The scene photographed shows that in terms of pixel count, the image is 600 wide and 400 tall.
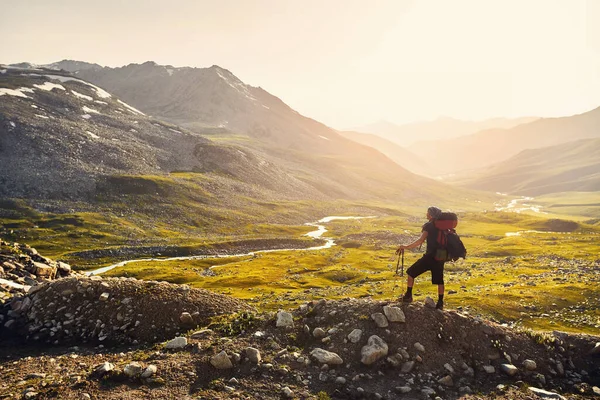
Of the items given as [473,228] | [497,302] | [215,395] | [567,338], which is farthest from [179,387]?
[473,228]

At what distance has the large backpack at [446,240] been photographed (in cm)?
1592

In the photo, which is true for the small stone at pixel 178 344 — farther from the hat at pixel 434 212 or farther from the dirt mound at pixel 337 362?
the hat at pixel 434 212

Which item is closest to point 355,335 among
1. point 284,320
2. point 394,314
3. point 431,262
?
point 394,314

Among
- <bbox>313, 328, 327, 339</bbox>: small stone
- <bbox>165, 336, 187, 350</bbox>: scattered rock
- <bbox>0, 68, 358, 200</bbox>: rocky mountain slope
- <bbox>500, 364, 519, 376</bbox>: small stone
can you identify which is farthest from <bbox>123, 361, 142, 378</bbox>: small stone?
<bbox>0, 68, 358, 200</bbox>: rocky mountain slope

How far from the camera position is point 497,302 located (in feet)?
108

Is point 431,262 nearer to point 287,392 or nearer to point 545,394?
point 545,394

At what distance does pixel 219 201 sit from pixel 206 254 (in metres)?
63.6

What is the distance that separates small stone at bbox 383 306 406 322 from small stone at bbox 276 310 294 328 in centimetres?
431

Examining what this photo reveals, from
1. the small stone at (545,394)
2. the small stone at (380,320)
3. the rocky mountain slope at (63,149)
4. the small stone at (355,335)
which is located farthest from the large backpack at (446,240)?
the rocky mountain slope at (63,149)

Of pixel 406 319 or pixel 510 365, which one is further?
pixel 406 319

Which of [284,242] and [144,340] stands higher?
[144,340]

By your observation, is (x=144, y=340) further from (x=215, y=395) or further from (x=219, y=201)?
(x=219, y=201)

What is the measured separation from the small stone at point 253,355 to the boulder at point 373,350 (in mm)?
4118

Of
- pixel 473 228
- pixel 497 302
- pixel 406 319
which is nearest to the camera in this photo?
pixel 406 319
